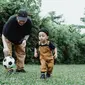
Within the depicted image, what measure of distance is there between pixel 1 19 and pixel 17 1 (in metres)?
1.89

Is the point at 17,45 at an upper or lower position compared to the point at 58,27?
upper

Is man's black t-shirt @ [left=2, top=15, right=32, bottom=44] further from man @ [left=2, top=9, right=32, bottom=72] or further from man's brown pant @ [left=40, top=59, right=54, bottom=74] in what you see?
man's brown pant @ [left=40, top=59, right=54, bottom=74]

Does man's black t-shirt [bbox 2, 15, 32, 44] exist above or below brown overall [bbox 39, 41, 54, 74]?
above

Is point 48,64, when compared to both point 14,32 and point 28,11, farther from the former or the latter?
point 28,11

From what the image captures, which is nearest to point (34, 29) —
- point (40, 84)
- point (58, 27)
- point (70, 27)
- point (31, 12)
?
point (31, 12)

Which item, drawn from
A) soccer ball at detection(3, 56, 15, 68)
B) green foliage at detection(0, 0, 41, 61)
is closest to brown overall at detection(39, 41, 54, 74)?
soccer ball at detection(3, 56, 15, 68)

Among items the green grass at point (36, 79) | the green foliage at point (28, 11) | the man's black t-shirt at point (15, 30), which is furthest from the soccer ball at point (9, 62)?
the green foliage at point (28, 11)

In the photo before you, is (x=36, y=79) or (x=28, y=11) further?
(x=28, y=11)

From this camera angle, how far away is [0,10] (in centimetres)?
2005

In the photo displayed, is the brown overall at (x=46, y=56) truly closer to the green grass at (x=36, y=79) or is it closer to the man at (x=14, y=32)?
the green grass at (x=36, y=79)

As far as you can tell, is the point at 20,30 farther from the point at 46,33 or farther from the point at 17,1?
the point at 17,1

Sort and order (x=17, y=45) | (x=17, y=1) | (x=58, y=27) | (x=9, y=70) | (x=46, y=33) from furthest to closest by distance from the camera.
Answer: (x=58, y=27), (x=17, y=1), (x=17, y=45), (x=9, y=70), (x=46, y=33)

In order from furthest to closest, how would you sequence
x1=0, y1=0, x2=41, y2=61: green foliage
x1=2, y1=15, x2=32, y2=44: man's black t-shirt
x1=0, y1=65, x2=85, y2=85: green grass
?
x1=0, y1=0, x2=41, y2=61: green foliage
x1=2, y1=15, x2=32, y2=44: man's black t-shirt
x1=0, y1=65, x2=85, y2=85: green grass

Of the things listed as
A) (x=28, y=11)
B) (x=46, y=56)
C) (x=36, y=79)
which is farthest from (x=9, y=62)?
(x=28, y=11)
